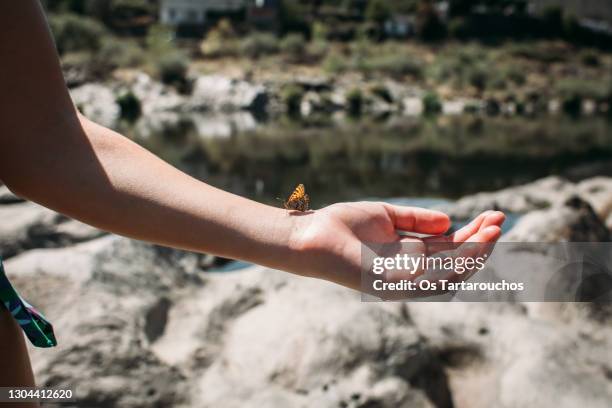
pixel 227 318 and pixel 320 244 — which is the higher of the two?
pixel 320 244

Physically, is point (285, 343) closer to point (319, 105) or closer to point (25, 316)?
point (25, 316)

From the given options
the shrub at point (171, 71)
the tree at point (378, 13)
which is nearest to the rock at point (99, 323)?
the shrub at point (171, 71)

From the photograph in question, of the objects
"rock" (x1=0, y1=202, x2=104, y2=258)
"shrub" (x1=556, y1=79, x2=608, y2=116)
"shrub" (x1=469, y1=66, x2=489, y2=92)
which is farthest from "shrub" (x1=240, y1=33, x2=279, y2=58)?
"rock" (x1=0, y1=202, x2=104, y2=258)

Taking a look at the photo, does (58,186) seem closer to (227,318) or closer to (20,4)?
(20,4)

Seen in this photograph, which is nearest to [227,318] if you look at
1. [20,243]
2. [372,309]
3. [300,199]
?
[372,309]

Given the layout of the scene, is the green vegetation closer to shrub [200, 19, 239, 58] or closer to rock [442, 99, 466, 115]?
shrub [200, 19, 239, 58]
